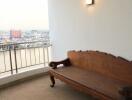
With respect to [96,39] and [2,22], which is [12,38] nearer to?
[2,22]

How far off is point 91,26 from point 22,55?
2442 mm

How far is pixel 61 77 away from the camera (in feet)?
10.6

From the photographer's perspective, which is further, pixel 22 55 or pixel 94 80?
pixel 22 55

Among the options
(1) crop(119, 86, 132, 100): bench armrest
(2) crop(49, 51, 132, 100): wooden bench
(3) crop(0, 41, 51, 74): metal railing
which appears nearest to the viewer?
(1) crop(119, 86, 132, 100): bench armrest

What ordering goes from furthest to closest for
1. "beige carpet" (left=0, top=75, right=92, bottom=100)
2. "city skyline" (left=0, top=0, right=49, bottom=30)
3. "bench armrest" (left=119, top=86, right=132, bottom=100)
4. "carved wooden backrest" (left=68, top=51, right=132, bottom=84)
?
"city skyline" (left=0, top=0, right=49, bottom=30), "beige carpet" (left=0, top=75, right=92, bottom=100), "carved wooden backrest" (left=68, top=51, right=132, bottom=84), "bench armrest" (left=119, top=86, right=132, bottom=100)

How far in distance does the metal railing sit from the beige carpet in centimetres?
63

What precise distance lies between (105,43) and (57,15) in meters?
1.57

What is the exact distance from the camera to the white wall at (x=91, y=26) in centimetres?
271

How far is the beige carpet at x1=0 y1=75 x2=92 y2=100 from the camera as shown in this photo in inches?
123

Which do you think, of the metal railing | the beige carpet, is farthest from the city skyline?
the beige carpet

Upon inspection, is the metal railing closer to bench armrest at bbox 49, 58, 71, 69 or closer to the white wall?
the white wall

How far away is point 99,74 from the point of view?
9.98 feet

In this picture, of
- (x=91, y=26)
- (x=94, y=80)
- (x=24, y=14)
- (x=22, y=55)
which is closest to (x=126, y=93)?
(x=94, y=80)

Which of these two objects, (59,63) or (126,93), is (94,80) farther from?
(59,63)
